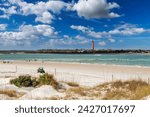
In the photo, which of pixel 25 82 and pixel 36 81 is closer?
pixel 25 82

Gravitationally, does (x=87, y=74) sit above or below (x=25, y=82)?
below

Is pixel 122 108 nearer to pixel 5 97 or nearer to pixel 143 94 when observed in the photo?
pixel 143 94

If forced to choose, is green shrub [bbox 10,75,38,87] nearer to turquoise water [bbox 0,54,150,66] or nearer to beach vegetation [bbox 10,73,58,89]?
beach vegetation [bbox 10,73,58,89]

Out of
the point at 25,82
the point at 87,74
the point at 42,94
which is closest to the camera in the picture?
the point at 42,94

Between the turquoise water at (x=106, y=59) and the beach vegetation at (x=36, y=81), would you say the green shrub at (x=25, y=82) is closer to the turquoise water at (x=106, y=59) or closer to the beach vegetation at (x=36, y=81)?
the beach vegetation at (x=36, y=81)

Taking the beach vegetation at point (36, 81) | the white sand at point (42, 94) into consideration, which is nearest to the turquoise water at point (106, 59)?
the beach vegetation at point (36, 81)

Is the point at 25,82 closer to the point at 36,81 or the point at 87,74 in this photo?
the point at 36,81

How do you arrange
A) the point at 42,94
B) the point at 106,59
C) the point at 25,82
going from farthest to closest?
the point at 106,59
the point at 25,82
the point at 42,94

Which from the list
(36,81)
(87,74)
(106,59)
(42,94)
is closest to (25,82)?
(36,81)

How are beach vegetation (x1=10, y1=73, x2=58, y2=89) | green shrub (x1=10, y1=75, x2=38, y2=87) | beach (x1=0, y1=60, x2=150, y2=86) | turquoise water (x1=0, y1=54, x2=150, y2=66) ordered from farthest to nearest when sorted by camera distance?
turquoise water (x1=0, y1=54, x2=150, y2=66) < beach (x1=0, y1=60, x2=150, y2=86) < green shrub (x1=10, y1=75, x2=38, y2=87) < beach vegetation (x1=10, y1=73, x2=58, y2=89)

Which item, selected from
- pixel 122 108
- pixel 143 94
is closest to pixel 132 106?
pixel 122 108

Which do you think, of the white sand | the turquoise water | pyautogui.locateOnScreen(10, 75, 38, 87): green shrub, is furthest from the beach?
the turquoise water

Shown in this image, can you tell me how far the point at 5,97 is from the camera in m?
11.9

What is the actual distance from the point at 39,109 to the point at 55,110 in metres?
0.37
